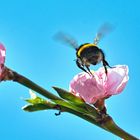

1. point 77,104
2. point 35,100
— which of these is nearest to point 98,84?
point 77,104

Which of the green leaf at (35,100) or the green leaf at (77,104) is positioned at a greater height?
the green leaf at (35,100)

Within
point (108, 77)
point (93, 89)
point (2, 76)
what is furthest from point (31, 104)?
point (108, 77)

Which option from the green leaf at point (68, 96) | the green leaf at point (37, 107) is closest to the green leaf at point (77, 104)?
the green leaf at point (68, 96)

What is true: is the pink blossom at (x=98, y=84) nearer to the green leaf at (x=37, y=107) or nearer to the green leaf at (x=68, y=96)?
the green leaf at (x=68, y=96)

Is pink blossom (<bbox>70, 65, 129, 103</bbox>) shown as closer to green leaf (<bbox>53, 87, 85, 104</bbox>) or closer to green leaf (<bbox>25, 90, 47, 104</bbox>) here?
green leaf (<bbox>53, 87, 85, 104</bbox>)

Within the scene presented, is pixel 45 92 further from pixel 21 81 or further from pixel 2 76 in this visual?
pixel 2 76

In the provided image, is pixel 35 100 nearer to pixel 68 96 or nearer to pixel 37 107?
pixel 37 107

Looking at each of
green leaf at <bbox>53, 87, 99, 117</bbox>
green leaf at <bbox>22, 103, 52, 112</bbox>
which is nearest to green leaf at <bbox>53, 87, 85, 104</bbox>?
green leaf at <bbox>53, 87, 99, 117</bbox>
